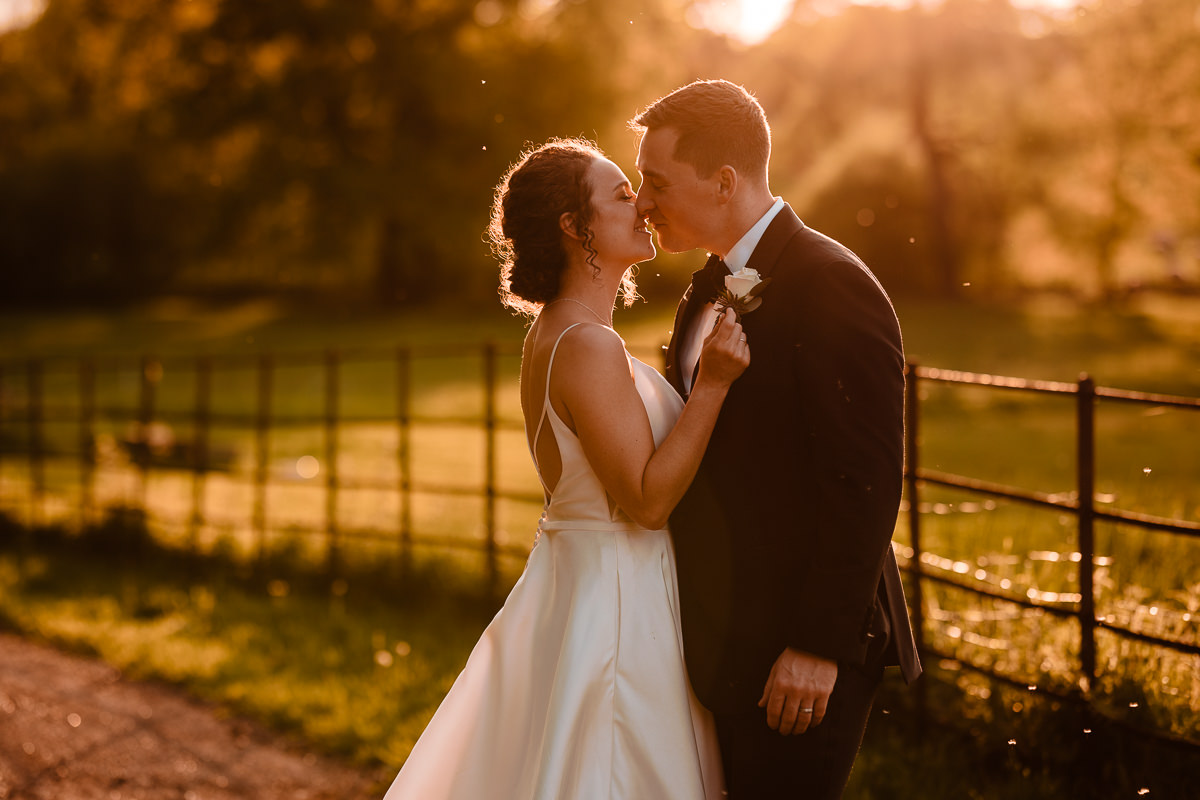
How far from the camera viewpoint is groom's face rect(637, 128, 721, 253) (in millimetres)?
2830

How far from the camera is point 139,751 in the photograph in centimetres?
557

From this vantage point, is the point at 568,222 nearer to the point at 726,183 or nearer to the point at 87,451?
the point at 726,183

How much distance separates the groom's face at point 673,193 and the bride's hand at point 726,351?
1.06 feet

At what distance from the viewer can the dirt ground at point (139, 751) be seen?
505 centimetres

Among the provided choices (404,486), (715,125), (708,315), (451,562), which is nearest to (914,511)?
(708,315)

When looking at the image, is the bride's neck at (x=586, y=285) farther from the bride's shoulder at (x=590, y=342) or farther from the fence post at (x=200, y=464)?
the fence post at (x=200, y=464)

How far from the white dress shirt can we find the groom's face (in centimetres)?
9

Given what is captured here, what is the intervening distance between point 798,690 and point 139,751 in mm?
4235

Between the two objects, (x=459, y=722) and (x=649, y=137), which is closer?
(x=649, y=137)

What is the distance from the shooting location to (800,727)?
2613mm

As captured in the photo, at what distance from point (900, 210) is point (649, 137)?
3186 cm

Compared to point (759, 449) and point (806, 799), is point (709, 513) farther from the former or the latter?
point (806, 799)

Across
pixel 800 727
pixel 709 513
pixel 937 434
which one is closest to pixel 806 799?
pixel 800 727

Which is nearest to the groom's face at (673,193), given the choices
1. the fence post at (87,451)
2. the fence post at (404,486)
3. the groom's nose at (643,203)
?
the groom's nose at (643,203)
